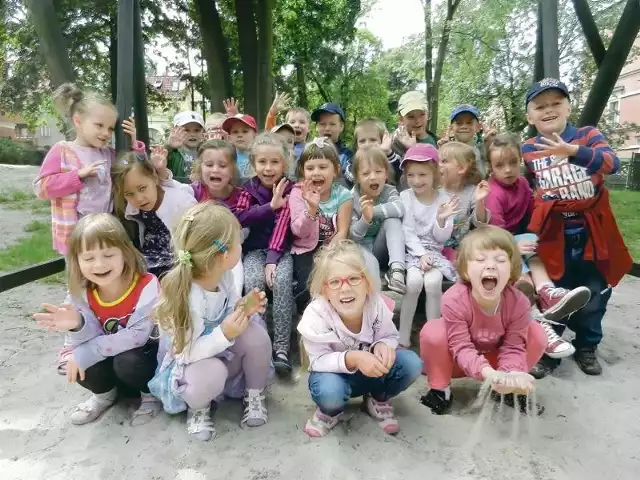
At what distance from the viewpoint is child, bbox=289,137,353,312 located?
311 centimetres

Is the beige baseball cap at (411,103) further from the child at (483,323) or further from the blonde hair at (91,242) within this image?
the blonde hair at (91,242)

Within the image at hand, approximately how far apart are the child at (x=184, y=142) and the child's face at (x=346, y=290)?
216 centimetres

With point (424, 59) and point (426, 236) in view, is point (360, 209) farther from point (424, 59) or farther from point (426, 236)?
point (424, 59)

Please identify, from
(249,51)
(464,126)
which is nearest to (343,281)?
(464,126)

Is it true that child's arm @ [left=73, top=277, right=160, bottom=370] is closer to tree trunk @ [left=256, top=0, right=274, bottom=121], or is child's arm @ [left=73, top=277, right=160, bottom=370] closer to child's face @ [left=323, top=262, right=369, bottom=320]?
child's face @ [left=323, top=262, right=369, bottom=320]

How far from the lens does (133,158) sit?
10.1 ft

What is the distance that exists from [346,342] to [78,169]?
1871mm

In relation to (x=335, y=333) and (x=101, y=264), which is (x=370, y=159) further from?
(x=101, y=264)

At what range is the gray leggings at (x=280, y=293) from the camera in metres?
2.95

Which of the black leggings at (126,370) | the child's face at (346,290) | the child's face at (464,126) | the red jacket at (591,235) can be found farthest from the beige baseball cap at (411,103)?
the black leggings at (126,370)

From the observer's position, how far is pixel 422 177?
324 centimetres

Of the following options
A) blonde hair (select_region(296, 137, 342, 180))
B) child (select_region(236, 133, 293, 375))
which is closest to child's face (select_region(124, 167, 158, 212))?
child (select_region(236, 133, 293, 375))

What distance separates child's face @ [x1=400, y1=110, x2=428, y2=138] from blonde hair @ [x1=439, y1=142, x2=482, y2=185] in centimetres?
85

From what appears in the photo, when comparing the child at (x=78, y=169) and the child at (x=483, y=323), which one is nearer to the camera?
the child at (x=483, y=323)
